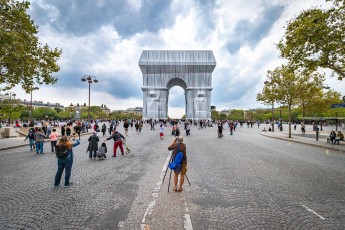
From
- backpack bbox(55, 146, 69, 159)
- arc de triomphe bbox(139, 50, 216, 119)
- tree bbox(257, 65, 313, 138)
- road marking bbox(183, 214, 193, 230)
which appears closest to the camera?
road marking bbox(183, 214, 193, 230)

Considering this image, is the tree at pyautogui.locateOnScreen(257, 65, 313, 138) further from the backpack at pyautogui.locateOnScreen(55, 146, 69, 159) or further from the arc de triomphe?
the arc de triomphe

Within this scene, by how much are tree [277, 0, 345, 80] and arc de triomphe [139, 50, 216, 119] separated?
4976cm

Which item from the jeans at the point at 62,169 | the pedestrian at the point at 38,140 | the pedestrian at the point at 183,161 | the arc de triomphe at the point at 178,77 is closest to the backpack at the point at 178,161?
the pedestrian at the point at 183,161

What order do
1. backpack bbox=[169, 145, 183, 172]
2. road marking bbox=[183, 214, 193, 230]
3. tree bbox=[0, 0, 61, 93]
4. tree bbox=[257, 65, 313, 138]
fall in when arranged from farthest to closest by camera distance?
tree bbox=[257, 65, 313, 138] → tree bbox=[0, 0, 61, 93] → backpack bbox=[169, 145, 183, 172] → road marking bbox=[183, 214, 193, 230]

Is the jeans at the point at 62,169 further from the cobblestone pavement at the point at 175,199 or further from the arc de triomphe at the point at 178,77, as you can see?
the arc de triomphe at the point at 178,77

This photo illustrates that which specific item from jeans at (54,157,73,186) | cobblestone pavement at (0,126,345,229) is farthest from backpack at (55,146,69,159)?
cobblestone pavement at (0,126,345,229)

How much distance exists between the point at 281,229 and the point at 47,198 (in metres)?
5.19

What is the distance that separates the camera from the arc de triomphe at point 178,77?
65000mm

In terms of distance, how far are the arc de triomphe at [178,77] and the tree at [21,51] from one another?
49.5 metres

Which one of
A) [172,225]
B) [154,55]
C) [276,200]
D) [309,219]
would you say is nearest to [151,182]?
[172,225]

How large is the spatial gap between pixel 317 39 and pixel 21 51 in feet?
57.9

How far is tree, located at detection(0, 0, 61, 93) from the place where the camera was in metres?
11.1

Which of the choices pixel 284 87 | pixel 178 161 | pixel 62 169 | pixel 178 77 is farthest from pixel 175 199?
pixel 178 77

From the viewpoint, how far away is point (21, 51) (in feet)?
38.7
